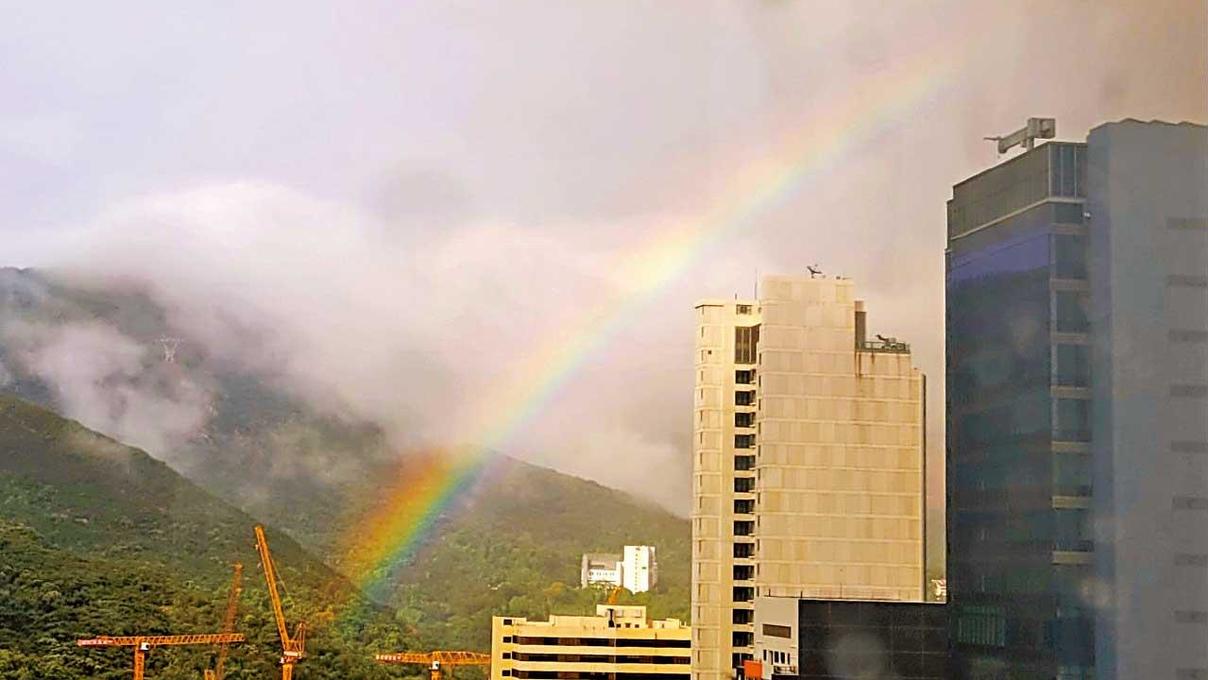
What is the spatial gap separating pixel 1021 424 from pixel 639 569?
117cm

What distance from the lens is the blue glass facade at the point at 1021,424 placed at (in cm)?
230

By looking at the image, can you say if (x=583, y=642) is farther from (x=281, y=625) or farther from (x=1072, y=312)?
(x=1072, y=312)

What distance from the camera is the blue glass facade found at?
2.30 meters

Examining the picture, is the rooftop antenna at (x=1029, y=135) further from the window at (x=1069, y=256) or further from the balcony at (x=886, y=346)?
the balcony at (x=886, y=346)

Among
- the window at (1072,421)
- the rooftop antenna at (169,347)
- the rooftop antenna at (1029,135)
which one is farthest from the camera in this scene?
the rooftop antenna at (169,347)

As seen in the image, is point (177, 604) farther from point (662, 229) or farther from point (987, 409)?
point (987, 409)

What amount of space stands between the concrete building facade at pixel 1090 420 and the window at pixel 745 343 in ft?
2.71

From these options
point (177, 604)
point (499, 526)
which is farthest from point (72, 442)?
point (499, 526)

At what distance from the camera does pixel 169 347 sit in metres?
3.08

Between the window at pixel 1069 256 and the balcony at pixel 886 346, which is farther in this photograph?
the balcony at pixel 886 346

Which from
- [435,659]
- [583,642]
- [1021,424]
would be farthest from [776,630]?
[1021,424]

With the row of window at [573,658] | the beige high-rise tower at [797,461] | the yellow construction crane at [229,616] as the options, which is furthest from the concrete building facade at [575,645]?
the yellow construction crane at [229,616]

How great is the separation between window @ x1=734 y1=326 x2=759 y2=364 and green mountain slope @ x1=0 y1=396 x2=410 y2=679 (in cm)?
114

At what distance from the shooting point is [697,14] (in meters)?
3.03
